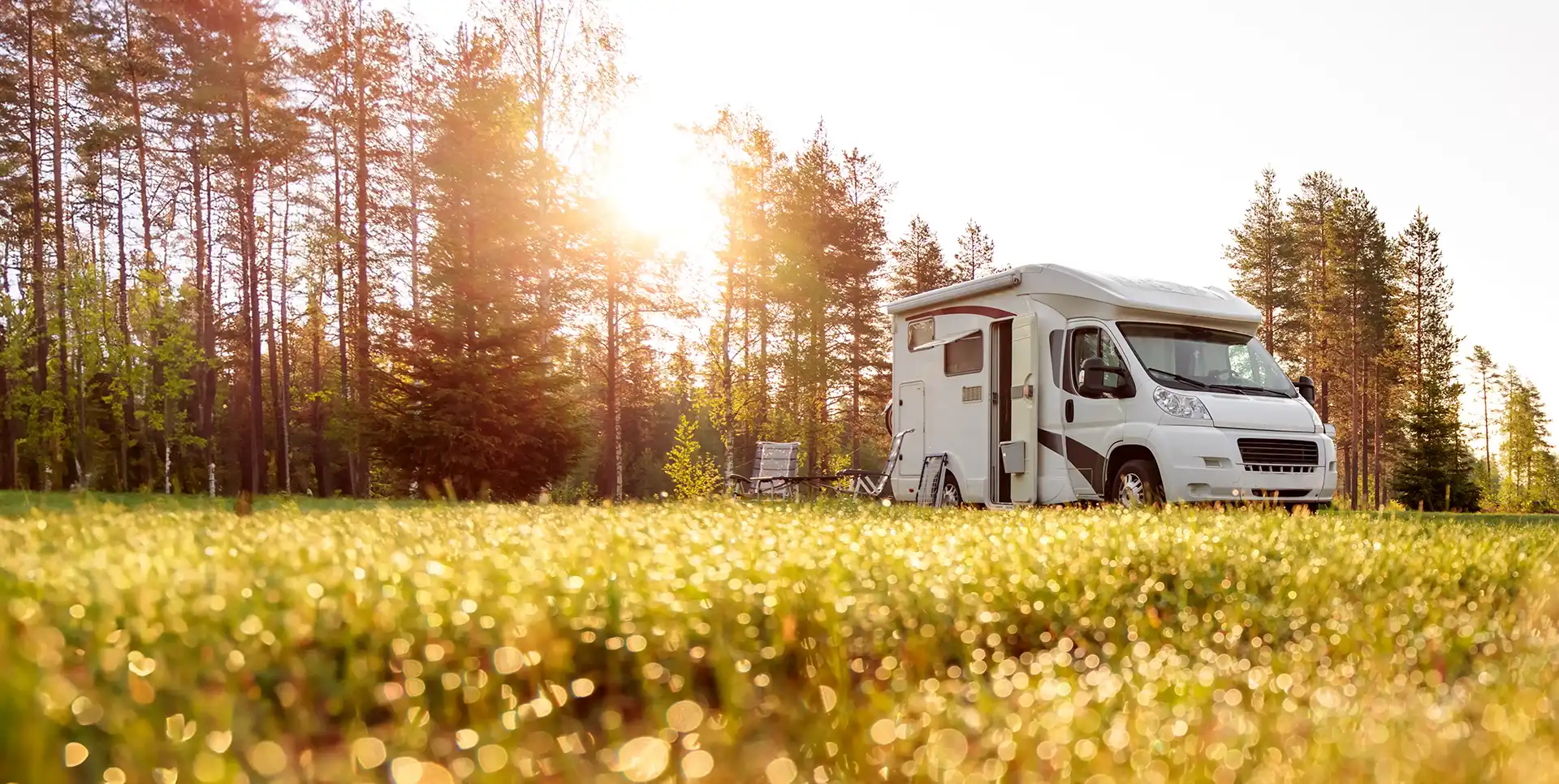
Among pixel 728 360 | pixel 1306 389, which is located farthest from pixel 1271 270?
pixel 1306 389

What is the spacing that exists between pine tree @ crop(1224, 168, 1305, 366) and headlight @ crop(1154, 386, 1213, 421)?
35.2 m

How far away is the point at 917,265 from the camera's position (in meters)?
39.9

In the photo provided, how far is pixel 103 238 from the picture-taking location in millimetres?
31469

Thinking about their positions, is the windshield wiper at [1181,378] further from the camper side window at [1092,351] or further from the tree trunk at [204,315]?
the tree trunk at [204,315]

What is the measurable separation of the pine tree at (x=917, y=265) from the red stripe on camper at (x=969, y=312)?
27105mm

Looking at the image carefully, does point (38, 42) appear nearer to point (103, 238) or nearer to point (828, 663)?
point (103, 238)

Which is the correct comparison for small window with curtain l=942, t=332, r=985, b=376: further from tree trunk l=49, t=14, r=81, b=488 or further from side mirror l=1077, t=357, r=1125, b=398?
tree trunk l=49, t=14, r=81, b=488

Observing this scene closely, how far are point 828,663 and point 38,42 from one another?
31.7m

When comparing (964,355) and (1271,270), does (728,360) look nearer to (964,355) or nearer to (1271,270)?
(964,355)

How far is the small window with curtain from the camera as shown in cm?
1161

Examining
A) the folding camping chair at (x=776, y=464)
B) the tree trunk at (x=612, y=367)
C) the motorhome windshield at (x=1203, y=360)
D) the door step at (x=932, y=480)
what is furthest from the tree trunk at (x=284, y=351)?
the motorhome windshield at (x=1203, y=360)

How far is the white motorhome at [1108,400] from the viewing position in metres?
9.76

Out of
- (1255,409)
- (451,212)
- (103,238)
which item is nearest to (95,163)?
(103,238)

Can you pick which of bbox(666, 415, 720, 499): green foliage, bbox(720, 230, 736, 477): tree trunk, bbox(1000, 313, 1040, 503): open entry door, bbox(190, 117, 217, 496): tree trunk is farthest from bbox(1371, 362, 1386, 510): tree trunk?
bbox(190, 117, 217, 496): tree trunk
